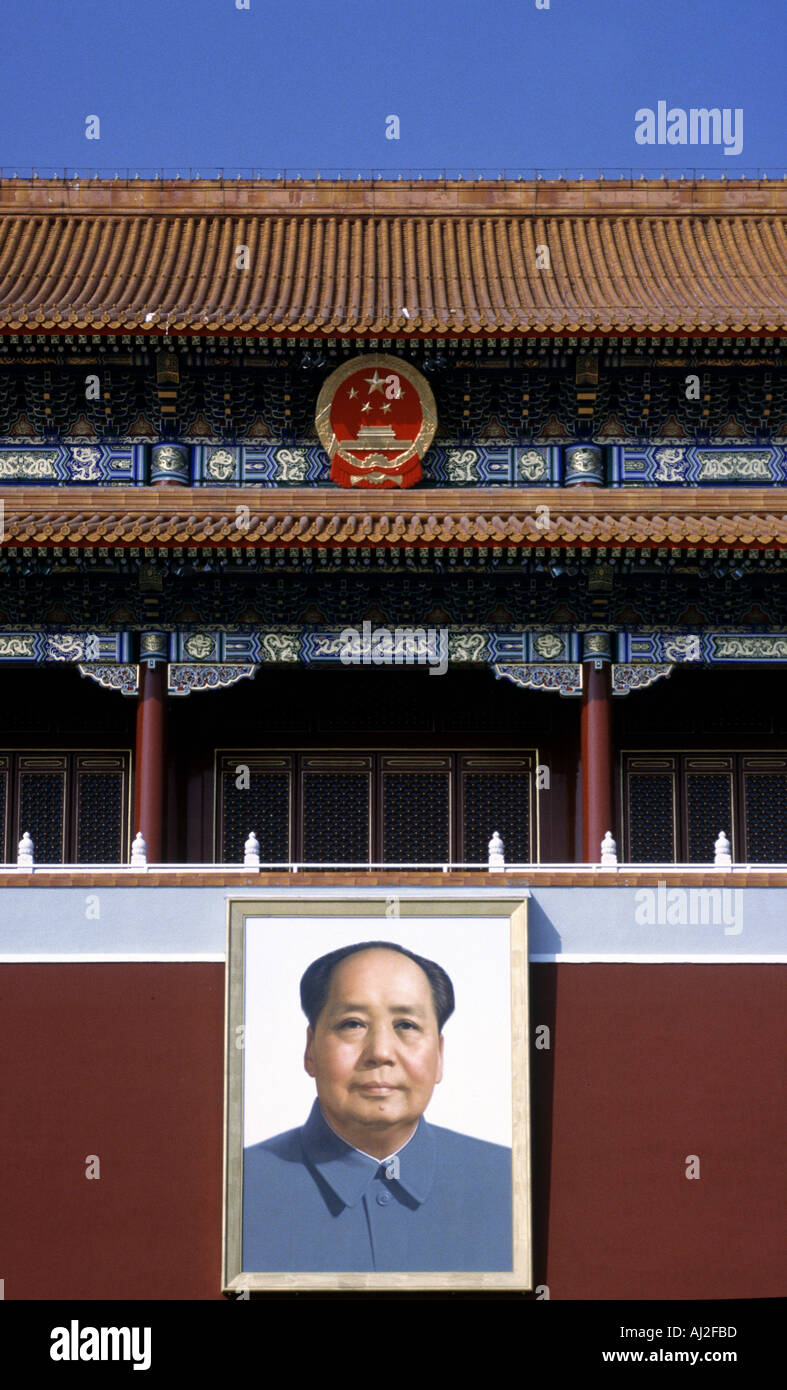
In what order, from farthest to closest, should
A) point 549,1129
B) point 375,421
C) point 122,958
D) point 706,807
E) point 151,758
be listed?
point 706,807, point 375,421, point 151,758, point 122,958, point 549,1129

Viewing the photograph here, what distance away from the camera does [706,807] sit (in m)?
16.6

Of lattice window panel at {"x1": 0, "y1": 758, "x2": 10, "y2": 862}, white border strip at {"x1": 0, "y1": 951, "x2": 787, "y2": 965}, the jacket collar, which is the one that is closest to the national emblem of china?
lattice window panel at {"x1": 0, "y1": 758, "x2": 10, "y2": 862}

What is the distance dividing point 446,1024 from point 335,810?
367cm

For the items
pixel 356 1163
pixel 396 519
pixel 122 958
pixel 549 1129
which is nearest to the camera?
pixel 356 1163

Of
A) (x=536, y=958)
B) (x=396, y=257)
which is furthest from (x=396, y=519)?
(x=396, y=257)

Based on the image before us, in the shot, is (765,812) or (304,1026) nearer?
(304,1026)

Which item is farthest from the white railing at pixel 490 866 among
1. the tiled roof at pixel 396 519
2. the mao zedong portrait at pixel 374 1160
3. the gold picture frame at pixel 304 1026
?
the tiled roof at pixel 396 519

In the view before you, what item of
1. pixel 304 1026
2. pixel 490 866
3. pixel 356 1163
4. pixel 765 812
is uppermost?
pixel 765 812

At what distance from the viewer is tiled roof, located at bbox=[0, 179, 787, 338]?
53.5 feet

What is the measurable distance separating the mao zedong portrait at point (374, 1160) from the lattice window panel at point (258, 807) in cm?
328

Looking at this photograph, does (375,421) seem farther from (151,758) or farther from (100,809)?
(100,809)

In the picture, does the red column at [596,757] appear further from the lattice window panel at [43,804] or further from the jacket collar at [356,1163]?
the lattice window panel at [43,804]

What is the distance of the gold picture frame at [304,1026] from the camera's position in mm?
12742

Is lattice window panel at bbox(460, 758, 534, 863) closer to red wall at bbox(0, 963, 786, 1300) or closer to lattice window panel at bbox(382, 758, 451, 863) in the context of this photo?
lattice window panel at bbox(382, 758, 451, 863)
